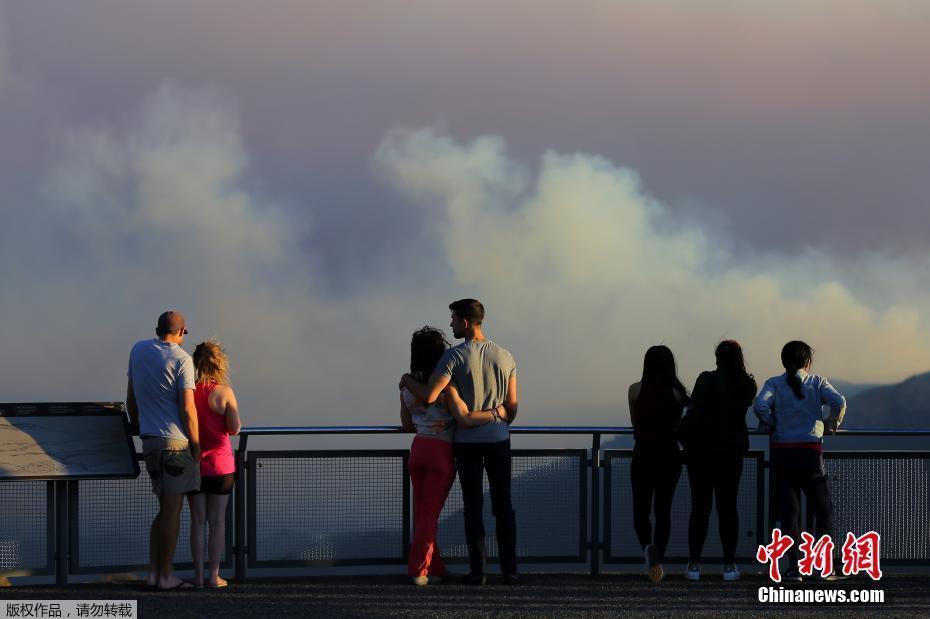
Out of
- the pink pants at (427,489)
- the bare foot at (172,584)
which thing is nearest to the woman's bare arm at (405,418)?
the pink pants at (427,489)

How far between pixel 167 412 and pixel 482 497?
2.49 meters

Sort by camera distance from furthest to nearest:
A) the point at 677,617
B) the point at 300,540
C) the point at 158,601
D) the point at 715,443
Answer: the point at 300,540
the point at 715,443
the point at 158,601
the point at 677,617

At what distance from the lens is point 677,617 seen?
27.6 feet

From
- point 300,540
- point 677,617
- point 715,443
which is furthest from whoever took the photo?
point 300,540

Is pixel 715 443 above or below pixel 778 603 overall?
above

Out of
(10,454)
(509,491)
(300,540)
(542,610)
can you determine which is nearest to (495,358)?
(509,491)

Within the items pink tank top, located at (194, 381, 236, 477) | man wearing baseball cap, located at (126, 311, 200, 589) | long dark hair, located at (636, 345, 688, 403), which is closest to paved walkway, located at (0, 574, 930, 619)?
man wearing baseball cap, located at (126, 311, 200, 589)

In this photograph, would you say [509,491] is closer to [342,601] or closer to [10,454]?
[342,601]

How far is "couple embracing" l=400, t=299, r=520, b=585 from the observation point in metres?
9.05

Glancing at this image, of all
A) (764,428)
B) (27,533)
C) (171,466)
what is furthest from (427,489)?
(27,533)

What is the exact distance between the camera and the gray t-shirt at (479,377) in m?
9.04

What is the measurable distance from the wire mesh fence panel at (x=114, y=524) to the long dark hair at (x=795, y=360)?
495 cm

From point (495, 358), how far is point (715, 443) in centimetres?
193

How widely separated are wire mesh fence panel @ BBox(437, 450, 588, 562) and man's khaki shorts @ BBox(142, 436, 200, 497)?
8.77 ft
